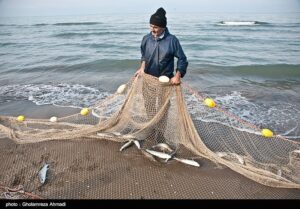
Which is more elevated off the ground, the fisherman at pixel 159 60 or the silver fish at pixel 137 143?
the fisherman at pixel 159 60

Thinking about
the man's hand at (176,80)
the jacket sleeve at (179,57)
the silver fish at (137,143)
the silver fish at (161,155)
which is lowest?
the silver fish at (161,155)

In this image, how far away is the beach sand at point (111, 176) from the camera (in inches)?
164

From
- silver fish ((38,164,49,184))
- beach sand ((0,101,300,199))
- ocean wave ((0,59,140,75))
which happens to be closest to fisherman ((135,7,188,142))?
beach sand ((0,101,300,199))

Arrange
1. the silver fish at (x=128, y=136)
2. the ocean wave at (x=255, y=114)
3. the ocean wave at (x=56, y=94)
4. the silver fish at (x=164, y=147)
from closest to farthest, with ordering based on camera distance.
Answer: the silver fish at (x=164, y=147) < the silver fish at (x=128, y=136) < the ocean wave at (x=255, y=114) < the ocean wave at (x=56, y=94)

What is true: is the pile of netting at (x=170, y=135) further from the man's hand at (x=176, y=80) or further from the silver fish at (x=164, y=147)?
the man's hand at (x=176, y=80)

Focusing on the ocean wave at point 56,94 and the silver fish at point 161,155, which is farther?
the ocean wave at point 56,94

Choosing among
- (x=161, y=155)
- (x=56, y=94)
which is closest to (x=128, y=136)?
(x=161, y=155)

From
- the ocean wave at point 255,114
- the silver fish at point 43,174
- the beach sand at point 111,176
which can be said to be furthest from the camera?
the ocean wave at point 255,114

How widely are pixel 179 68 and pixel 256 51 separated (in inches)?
613

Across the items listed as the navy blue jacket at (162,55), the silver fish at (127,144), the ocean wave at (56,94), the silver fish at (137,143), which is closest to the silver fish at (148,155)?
the silver fish at (137,143)

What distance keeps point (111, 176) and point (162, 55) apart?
2.33m

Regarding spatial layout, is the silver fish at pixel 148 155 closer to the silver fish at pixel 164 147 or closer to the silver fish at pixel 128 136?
the silver fish at pixel 164 147

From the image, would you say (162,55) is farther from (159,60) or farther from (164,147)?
(164,147)
